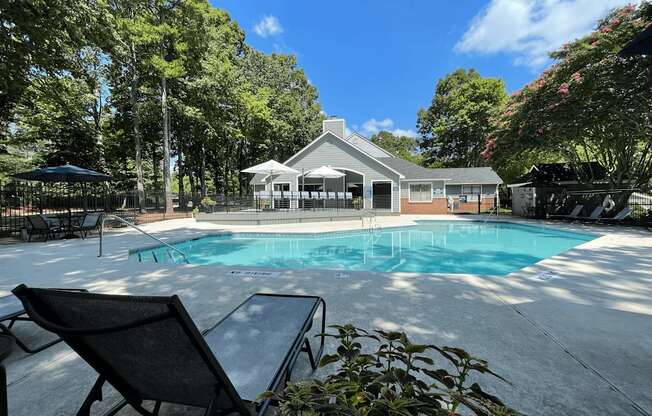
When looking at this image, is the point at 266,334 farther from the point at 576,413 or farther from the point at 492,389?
the point at 576,413

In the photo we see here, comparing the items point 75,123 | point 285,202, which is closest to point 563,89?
point 285,202

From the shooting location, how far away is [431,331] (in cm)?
299

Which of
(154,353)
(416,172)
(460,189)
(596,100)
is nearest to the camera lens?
(154,353)

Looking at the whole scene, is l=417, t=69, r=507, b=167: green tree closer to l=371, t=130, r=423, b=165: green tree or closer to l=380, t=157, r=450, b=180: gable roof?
l=380, t=157, r=450, b=180: gable roof

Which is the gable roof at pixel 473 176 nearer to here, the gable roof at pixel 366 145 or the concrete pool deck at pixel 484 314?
the gable roof at pixel 366 145

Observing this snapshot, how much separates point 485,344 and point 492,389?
678mm

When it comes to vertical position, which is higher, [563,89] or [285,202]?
[563,89]

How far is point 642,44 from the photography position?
2.41m

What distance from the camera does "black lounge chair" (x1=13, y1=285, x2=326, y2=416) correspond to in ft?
3.73

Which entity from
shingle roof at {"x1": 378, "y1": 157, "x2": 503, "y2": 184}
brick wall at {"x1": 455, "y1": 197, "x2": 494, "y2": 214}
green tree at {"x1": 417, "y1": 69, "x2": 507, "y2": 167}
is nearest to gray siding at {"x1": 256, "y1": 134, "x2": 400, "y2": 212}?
shingle roof at {"x1": 378, "y1": 157, "x2": 503, "y2": 184}

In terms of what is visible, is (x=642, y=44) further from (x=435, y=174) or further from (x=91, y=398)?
(x=435, y=174)

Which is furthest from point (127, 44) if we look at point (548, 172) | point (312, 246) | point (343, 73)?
point (548, 172)

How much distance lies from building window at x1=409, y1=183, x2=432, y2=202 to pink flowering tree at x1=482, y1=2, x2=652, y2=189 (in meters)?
6.57

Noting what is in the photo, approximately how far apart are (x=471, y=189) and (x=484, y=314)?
22353 mm
